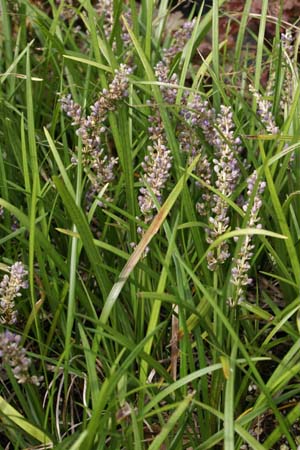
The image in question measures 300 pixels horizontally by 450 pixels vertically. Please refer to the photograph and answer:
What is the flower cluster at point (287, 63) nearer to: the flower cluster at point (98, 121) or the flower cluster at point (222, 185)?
the flower cluster at point (222, 185)

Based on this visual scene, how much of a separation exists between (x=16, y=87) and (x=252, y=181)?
3.77ft

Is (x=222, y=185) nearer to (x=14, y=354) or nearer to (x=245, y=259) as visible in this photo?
(x=245, y=259)

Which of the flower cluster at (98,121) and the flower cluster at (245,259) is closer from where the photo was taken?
the flower cluster at (245,259)

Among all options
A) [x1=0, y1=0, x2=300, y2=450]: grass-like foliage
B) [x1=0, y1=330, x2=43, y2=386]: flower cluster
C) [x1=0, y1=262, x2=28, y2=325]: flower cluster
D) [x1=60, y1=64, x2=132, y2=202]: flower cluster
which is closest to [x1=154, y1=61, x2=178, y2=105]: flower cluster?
[x1=0, y1=0, x2=300, y2=450]: grass-like foliage

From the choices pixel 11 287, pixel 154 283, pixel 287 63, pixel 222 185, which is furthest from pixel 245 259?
pixel 287 63

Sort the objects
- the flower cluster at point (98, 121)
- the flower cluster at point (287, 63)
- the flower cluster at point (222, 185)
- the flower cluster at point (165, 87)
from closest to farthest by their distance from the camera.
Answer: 1. the flower cluster at point (222, 185)
2. the flower cluster at point (98, 121)
3. the flower cluster at point (165, 87)
4. the flower cluster at point (287, 63)

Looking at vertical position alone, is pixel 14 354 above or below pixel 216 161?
below

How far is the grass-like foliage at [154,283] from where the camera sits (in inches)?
76.8

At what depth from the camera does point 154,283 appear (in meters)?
2.36

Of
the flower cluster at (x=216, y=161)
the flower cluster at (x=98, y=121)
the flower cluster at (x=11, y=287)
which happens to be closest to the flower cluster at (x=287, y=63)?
the flower cluster at (x=216, y=161)

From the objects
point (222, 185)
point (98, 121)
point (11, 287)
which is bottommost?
point (11, 287)

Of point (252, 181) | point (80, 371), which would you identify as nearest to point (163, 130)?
point (252, 181)

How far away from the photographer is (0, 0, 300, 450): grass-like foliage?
6.40 ft

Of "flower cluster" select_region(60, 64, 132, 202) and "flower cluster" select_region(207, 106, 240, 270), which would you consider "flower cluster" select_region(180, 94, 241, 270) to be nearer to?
"flower cluster" select_region(207, 106, 240, 270)
